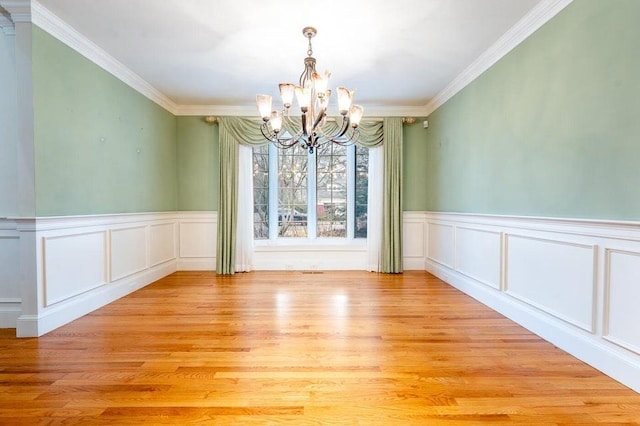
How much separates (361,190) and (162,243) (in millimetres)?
3275

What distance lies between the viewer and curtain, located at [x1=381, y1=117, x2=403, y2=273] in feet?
15.9

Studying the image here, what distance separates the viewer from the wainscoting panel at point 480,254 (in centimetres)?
311

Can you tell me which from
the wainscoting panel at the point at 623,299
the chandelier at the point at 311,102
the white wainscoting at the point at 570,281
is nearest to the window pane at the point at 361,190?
the white wainscoting at the point at 570,281

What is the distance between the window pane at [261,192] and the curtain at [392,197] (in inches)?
78.6

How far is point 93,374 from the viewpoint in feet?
6.40

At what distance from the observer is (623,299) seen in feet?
6.09

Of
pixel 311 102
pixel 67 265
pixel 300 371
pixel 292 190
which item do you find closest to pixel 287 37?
pixel 311 102

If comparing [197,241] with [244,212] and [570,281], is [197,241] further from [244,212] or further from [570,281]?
[570,281]

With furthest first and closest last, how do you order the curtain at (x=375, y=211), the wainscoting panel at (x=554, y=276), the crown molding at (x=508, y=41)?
the curtain at (x=375, y=211), the crown molding at (x=508, y=41), the wainscoting panel at (x=554, y=276)

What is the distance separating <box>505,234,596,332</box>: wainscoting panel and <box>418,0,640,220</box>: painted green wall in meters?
0.27

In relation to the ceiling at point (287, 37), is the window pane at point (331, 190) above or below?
below

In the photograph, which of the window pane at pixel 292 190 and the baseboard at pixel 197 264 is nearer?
the baseboard at pixel 197 264

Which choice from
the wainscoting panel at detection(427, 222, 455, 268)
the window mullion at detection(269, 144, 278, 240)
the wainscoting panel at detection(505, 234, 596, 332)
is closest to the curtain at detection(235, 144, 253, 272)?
the window mullion at detection(269, 144, 278, 240)

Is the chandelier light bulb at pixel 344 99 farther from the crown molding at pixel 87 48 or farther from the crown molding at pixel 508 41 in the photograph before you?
the crown molding at pixel 87 48
